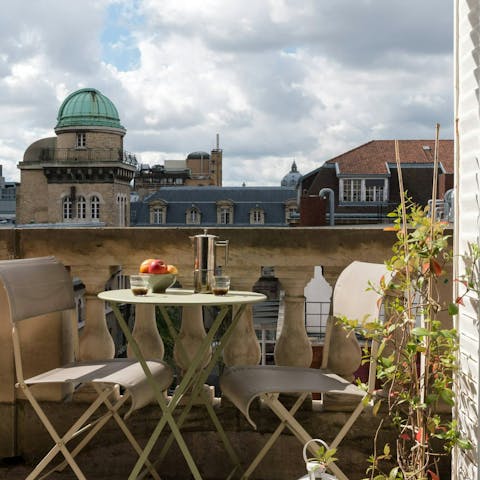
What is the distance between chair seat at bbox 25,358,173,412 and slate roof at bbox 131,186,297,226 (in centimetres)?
6296

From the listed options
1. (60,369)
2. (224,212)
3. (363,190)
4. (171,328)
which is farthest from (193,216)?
(60,369)

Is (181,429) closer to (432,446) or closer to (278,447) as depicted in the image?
(278,447)

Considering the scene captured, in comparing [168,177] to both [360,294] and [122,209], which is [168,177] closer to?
[122,209]

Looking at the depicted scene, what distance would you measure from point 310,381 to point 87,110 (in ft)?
210

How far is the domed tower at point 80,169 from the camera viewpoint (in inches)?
2576

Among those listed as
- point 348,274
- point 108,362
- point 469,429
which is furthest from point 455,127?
point 108,362

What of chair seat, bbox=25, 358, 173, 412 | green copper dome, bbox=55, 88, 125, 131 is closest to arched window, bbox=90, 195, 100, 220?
green copper dome, bbox=55, 88, 125, 131

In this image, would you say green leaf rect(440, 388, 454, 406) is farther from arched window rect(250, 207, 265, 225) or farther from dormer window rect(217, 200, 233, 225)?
arched window rect(250, 207, 265, 225)

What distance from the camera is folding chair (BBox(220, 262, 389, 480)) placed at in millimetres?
2961

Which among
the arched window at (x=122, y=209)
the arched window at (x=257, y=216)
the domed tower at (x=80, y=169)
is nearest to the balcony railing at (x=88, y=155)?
the domed tower at (x=80, y=169)

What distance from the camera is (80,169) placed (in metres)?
65.9

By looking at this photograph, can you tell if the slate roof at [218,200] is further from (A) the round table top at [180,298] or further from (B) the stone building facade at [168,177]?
(A) the round table top at [180,298]

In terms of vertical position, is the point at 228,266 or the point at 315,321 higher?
the point at 228,266

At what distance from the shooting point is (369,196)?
4925 cm
